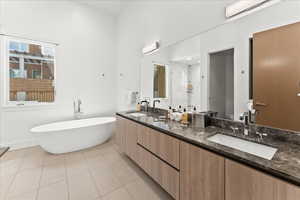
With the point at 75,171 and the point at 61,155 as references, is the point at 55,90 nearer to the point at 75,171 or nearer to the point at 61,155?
the point at 61,155

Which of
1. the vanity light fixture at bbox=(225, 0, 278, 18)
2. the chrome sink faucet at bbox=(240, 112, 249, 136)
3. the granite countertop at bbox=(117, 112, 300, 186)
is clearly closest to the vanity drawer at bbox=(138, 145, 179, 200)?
the granite countertop at bbox=(117, 112, 300, 186)

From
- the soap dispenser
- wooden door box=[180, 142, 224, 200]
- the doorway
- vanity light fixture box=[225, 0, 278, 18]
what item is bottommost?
wooden door box=[180, 142, 224, 200]

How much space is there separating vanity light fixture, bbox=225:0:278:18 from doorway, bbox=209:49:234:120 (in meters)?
0.38

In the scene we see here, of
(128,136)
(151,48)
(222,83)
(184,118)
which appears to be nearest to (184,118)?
(184,118)

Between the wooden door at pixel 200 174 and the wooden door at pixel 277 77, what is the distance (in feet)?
2.23

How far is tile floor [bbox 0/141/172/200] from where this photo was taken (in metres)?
1.72

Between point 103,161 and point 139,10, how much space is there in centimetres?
318

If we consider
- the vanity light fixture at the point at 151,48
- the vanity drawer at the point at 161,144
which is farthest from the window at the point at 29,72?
the vanity drawer at the point at 161,144

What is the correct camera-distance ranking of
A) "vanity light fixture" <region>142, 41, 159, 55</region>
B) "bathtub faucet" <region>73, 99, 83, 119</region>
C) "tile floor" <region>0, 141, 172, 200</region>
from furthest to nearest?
"bathtub faucet" <region>73, 99, 83, 119</region>
"vanity light fixture" <region>142, 41, 159, 55</region>
"tile floor" <region>0, 141, 172, 200</region>

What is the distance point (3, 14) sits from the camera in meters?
2.87

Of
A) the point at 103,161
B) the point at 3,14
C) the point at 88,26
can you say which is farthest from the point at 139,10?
the point at 103,161

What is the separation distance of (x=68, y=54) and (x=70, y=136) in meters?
2.07

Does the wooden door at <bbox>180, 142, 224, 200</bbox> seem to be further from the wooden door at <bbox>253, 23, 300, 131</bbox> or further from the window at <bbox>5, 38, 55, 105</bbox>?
the window at <bbox>5, 38, 55, 105</bbox>

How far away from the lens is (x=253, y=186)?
856 mm
